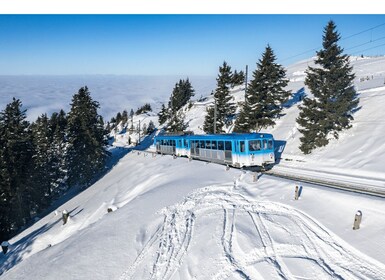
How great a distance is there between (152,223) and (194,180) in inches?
278

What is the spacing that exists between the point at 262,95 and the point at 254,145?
13453 mm

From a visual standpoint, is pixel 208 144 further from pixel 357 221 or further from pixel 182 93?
pixel 182 93

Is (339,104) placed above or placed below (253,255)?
above

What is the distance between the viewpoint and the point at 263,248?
976 cm

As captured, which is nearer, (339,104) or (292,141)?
(339,104)

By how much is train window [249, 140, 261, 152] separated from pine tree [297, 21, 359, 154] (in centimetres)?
681

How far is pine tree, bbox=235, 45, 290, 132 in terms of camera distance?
1366 inches

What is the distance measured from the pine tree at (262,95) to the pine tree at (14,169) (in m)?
25.3

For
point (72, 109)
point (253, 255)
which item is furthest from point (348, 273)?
point (72, 109)

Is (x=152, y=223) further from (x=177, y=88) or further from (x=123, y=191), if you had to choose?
(x=177, y=88)

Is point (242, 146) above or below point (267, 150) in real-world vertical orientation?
above

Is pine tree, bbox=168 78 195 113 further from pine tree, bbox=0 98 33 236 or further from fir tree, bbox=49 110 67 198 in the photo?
pine tree, bbox=0 98 33 236

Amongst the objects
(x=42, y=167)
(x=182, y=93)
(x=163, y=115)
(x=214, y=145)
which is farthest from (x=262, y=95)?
(x=182, y=93)

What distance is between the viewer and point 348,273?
8.19m
